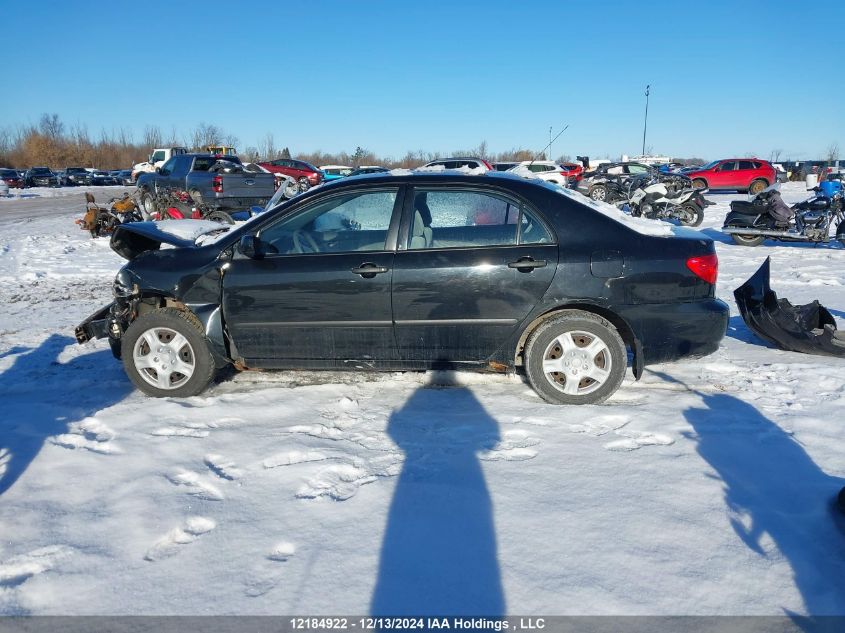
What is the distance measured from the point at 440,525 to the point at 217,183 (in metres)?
13.3

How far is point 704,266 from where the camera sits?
4066mm

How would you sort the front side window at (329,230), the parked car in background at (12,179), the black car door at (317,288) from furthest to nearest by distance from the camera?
the parked car in background at (12,179)
the front side window at (329,230)
the black car door at (317,288)

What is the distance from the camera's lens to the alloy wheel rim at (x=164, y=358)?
14.2ft

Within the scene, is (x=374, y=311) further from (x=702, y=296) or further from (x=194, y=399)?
(x=702, y=296)

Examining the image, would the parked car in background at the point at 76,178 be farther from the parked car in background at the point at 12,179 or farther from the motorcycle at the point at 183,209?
the motorcycle at the point at 183,209

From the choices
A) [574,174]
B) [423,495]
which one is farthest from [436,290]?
[574,174]

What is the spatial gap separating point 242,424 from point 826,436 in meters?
3.66

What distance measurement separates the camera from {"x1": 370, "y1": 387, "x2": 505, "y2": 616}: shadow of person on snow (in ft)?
7.72

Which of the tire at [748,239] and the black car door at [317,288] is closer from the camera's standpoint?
the black car door at [317,288]

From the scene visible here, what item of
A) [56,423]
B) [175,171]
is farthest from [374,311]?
[175,171]

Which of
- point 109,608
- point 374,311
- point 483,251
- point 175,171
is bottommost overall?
point 109,608

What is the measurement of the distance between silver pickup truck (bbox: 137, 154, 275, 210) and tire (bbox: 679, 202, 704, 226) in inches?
421

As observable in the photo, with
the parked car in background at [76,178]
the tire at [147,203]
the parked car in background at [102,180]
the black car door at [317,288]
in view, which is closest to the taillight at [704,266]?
the black car door at [317,288]

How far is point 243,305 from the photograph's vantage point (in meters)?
4.25
